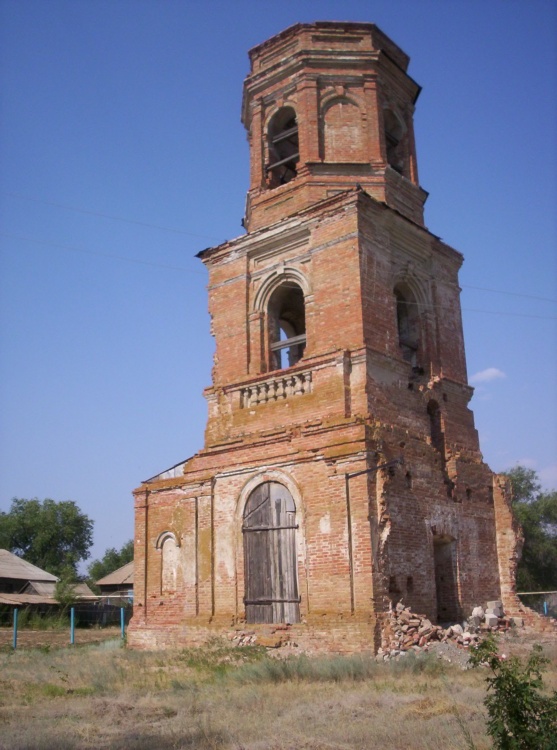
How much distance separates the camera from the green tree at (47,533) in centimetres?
5469

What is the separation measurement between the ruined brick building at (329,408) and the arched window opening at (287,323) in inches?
1.8

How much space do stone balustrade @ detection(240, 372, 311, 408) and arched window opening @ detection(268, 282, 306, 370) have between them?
766 mm

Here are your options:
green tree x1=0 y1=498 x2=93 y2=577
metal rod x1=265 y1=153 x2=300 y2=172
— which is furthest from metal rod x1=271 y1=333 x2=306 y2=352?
green tree x1=0 y1=498 x2=93 y2=577

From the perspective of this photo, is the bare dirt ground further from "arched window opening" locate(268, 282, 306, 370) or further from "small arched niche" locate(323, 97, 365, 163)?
"small arched niche" locate(323, 97, 365, 163)

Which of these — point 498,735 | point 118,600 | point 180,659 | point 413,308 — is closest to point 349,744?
point 498,735

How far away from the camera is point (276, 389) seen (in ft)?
48.4

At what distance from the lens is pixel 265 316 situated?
1578cm

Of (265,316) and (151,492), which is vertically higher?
(265,316)

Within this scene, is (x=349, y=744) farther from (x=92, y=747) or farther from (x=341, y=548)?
(x=341, y=548)

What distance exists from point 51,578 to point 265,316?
95.8 ft

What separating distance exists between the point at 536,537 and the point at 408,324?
82.5ft

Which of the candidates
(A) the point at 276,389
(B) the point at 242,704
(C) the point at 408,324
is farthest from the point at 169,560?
(C) the point at 408,324

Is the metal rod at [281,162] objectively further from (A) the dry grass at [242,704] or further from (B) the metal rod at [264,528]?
(A) the dry grass at [242,704]

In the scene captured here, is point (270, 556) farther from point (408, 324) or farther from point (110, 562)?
point (110, 562)
